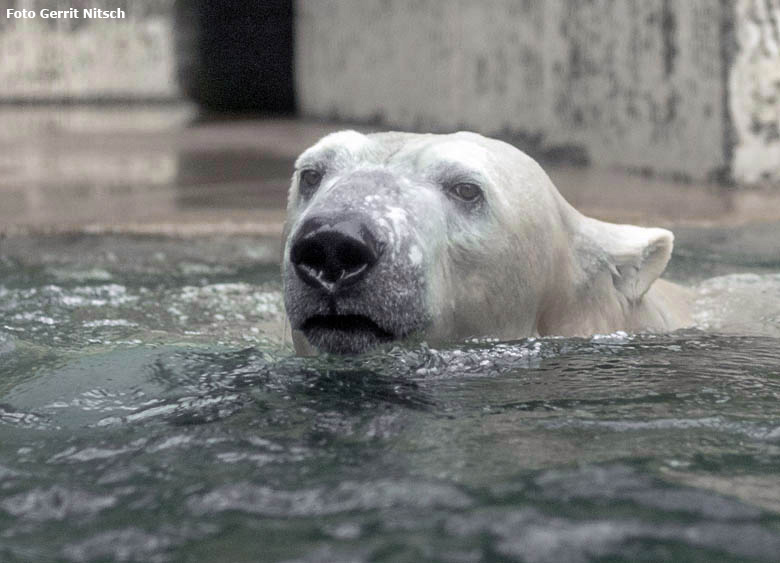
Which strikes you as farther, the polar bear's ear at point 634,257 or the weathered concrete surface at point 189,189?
the weathered concrete surface at point 189,189

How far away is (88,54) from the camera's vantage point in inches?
707

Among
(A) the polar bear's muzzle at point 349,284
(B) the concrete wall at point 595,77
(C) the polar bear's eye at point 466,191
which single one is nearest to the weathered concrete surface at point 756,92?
(B) the concrete wall at point 595,77

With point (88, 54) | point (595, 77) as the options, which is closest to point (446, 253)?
point (595, 77)

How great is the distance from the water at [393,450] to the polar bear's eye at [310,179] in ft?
1.32

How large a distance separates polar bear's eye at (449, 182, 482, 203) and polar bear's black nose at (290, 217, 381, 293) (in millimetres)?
465

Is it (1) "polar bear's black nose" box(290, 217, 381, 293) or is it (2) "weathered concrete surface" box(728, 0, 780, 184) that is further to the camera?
(2) "weathered concrete surface" box(728, 0, 780, 184)

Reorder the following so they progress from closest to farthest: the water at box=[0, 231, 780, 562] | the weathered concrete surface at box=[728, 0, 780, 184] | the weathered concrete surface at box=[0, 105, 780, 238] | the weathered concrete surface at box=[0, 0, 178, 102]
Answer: the water at box=[0, 231, 780, 562], the weathered concrete surface at box=[0, 105, 780, 238], the weathered concrete surface at box=[728, 0, 780, 184], the weathered concrete surface at box=[0, 0, 178, 102]

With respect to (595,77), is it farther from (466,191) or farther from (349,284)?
(349,284)

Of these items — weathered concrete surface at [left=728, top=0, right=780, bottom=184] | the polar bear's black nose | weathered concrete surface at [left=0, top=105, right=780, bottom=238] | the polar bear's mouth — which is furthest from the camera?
weathered concrete surface at [left=728, top=0, right=780, bottom=184]

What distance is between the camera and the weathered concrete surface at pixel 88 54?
1764 centimetres

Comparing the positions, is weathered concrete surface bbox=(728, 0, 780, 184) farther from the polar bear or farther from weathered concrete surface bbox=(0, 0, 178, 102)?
weathered concrete surface bbox=(0, 0, 178, 102)

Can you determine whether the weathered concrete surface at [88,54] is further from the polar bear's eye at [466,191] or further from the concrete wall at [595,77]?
the polar bear's eye at [466,191]

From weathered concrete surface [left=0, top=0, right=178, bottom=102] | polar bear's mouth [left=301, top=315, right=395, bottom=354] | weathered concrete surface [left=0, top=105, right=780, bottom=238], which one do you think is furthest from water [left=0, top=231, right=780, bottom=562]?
weathered concrete surface [left=0, top=0, right=178, bottom=102]

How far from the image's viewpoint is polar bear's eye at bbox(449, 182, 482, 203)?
2.84m
